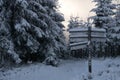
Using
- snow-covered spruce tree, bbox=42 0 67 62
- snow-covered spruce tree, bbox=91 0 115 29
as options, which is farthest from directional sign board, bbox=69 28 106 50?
snow-covered spruce tree, bbox=91 0 115 29

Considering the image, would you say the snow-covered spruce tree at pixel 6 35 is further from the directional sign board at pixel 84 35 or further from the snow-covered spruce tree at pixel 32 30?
the directional sign board at pixel 84 35

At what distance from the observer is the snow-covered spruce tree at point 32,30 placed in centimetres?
2328

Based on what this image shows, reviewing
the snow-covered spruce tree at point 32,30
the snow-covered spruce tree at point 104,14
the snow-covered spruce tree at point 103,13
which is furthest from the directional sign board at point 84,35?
the snow-covered spruce tree at point 103,13

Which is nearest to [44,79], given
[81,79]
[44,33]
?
[81,79]

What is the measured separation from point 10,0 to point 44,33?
4178mm

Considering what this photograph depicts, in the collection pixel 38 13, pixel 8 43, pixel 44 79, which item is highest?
pixel 38 13

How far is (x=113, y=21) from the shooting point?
35.7 meters

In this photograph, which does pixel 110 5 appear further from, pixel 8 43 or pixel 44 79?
pixel 44 79

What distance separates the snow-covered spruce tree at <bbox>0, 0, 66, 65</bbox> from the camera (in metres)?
23.3

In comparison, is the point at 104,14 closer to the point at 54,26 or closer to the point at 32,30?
the point at 54,26

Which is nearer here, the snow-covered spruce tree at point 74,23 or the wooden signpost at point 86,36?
the wooden signpost at point 86,36

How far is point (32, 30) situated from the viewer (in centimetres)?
2425

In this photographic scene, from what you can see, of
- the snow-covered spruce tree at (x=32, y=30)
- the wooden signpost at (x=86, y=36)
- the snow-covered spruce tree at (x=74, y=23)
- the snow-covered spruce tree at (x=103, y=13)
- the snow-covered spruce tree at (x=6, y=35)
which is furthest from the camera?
the snow-covered spruce tree at (x=74, y=23)

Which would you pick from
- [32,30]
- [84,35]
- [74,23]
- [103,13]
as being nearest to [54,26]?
[32,30]
